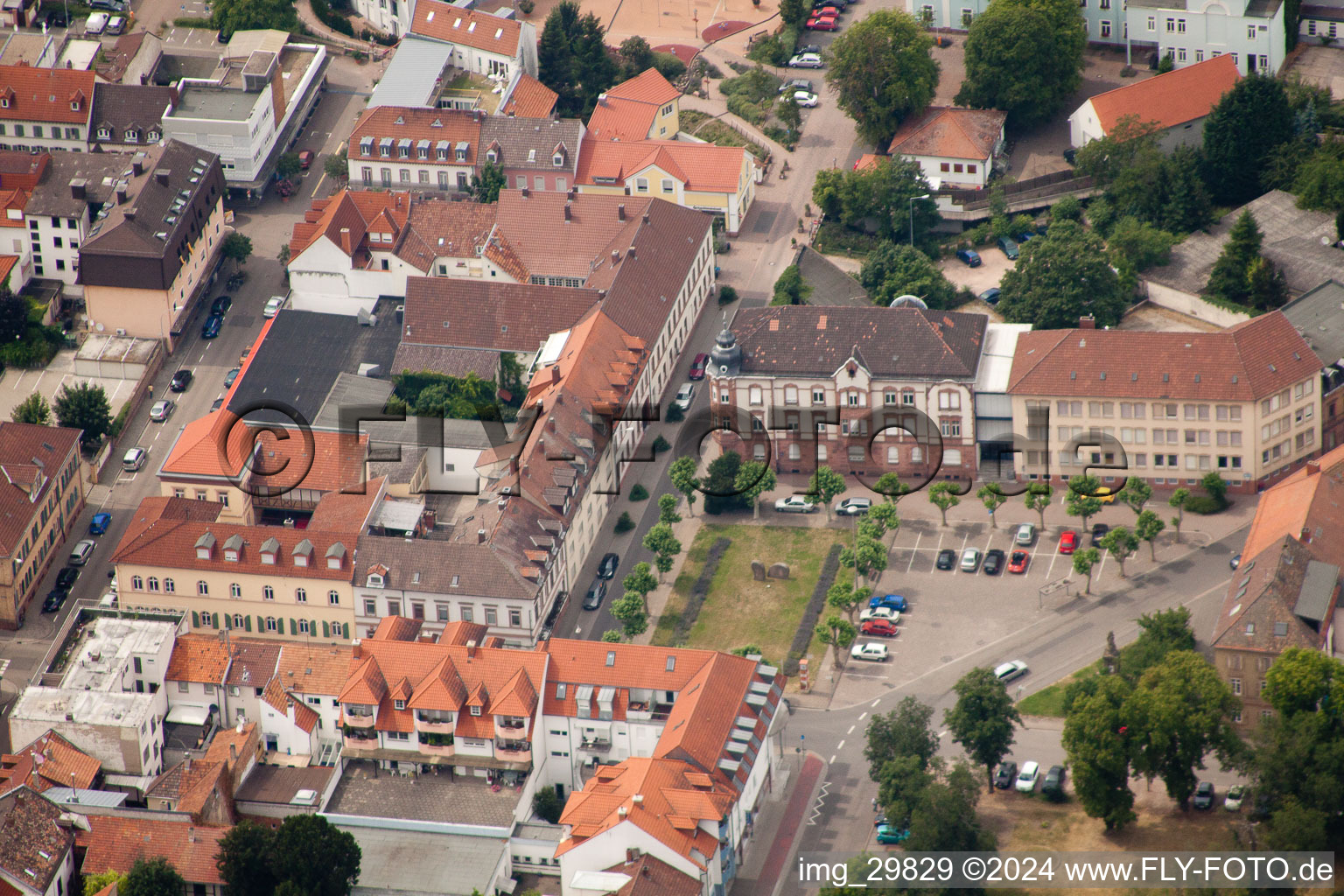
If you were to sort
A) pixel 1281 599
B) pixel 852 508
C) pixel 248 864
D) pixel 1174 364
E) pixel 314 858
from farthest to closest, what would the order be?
1. pixel 852 508
2. pixel 1174 364
3. pixel 1281 599
4. pixel 248 864
5. pixel 314 858

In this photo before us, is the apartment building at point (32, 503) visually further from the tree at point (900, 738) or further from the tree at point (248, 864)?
the tree at point (900, 738)

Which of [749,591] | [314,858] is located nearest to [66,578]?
[314,858]

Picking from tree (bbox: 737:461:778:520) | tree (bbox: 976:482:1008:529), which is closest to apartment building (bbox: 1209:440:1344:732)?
tree (bbox: 976:482:1008:529)

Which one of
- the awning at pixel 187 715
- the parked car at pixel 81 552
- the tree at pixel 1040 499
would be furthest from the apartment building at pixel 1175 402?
the parked car at pixel 81 552

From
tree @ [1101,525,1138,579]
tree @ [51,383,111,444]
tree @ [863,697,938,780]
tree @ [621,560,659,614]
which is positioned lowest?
tree @ [1101,525,1138,579]

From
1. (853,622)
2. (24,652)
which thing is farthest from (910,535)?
(24,652)

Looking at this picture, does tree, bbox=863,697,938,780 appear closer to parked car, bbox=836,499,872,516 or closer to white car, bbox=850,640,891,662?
white car, bbox=850,640,891,662

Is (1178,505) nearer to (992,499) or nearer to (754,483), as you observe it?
(992,499)
